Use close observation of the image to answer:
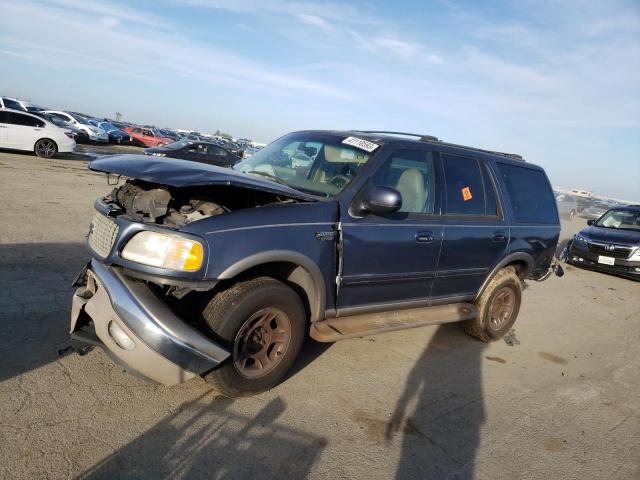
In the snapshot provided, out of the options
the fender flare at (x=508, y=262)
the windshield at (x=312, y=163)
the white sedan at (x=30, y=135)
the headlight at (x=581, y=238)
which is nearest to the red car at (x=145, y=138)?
the white sedan at (x=30, y=135)

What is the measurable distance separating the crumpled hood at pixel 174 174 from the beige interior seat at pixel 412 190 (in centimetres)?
96

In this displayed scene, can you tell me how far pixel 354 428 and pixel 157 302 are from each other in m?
1.53

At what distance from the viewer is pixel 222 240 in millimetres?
2896

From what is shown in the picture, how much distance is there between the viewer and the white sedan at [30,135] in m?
15.6

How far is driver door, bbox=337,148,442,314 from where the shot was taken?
363cm

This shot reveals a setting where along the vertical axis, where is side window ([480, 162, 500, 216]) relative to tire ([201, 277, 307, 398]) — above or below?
above

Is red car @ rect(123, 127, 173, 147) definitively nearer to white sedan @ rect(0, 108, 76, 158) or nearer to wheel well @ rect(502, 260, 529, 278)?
white sedan @ rect(0, 108, 76, 158)

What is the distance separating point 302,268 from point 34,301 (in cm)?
260

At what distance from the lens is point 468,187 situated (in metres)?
4.62

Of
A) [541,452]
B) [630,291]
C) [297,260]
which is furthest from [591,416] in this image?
[630,291]

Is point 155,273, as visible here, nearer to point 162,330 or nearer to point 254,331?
point 162,330

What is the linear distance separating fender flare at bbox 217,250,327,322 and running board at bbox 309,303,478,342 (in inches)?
5.1

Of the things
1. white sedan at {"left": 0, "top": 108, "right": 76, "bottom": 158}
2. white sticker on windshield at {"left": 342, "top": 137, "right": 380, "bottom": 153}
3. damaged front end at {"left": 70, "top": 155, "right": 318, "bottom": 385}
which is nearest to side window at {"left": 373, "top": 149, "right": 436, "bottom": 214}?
white sticker on windshield at {"left": 342, "top": 137, "right": 380, "bottom": 153}

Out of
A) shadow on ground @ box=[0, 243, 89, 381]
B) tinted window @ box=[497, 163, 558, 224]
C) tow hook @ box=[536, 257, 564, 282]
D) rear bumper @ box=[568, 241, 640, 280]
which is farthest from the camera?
rear bumper @ box=[568, 241, 640, 280]
